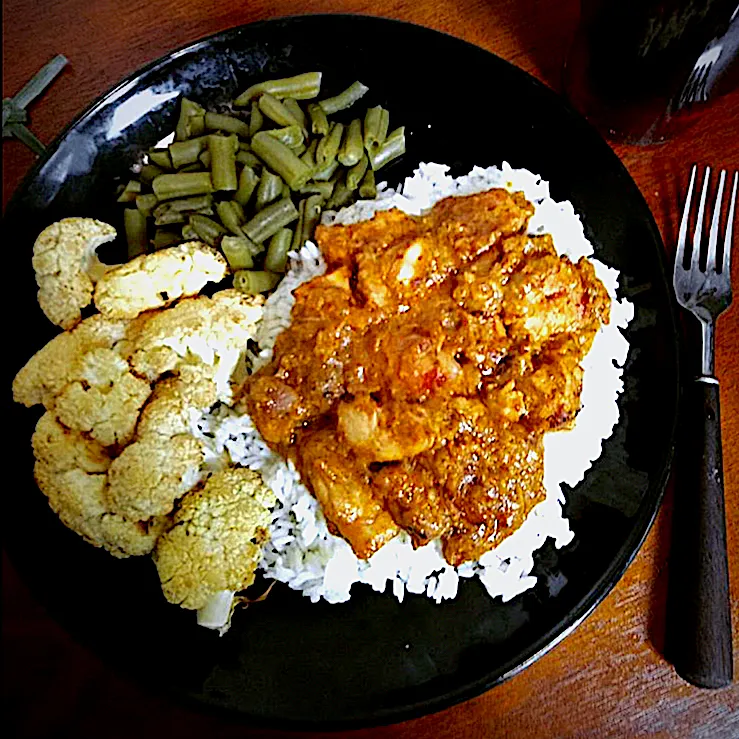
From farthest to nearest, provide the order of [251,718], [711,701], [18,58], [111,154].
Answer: [18,58] < [111,154] < [711,701] < [251,718]

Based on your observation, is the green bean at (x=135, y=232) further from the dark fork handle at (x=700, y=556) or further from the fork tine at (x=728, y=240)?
the fork tine at (x=728, y=240)

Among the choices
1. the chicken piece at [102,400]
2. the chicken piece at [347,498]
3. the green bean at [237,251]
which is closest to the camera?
the chicken piece at [347,498]

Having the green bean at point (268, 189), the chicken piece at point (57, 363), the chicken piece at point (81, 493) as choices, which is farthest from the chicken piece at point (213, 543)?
the green bean at point (268, 189)

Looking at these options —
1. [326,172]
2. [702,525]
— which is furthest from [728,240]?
[326,172]

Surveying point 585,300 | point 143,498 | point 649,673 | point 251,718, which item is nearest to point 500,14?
point 585,300

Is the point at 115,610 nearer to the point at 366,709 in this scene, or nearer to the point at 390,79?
the point at 366,709

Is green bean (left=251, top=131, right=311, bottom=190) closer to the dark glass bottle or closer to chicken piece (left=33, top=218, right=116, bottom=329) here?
chicken piece (left=33, top=218, right=116, bottom=329)

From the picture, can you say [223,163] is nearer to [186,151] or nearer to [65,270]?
[186,151]
